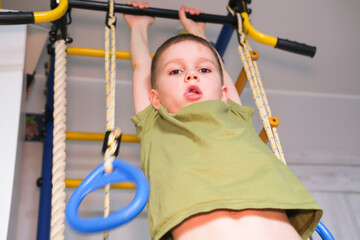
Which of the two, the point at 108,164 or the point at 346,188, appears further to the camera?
the point at 346,188

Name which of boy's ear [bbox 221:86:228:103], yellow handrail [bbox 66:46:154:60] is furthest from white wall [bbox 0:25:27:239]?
boy's ear [bbox 221:86:228:103]

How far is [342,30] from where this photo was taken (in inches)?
61.7

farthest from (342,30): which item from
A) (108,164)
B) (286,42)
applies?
(108,164)

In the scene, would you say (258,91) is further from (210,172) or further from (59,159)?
(59,159)

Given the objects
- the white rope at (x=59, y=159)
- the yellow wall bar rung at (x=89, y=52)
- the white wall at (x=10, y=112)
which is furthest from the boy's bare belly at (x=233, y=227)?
the yellow wall bar rung at (x=89, y=52)

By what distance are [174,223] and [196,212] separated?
4cm

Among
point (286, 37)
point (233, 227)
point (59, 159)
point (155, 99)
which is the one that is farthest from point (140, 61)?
point (286, 37)

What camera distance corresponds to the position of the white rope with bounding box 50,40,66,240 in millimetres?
718

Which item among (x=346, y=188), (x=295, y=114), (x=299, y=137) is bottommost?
(x=346, y=188)

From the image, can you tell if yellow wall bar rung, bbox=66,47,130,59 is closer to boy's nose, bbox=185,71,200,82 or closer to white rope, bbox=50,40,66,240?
white rope, bbox=50,40,66,240

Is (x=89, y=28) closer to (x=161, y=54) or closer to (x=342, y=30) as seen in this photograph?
(x=161, y=54)

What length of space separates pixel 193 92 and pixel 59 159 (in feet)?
1.14

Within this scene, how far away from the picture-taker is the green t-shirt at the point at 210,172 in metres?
0.64

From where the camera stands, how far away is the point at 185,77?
0.86 metres
